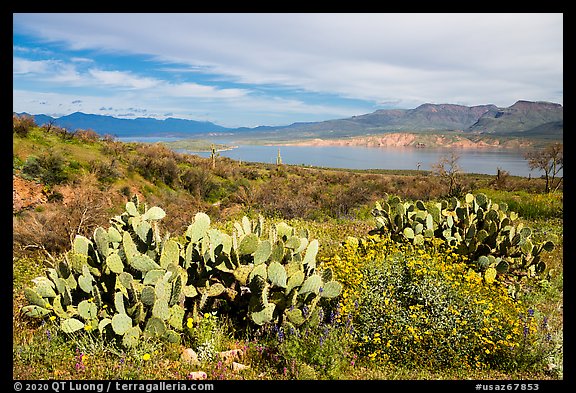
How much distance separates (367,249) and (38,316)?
5.13 meters

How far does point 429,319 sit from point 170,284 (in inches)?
124

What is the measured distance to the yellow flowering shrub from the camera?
4852 mm

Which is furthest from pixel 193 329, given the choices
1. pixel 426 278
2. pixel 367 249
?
pixel 367 249

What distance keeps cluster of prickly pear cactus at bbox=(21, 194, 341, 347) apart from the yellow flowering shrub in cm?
58

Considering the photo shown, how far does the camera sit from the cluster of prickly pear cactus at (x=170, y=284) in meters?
4.85

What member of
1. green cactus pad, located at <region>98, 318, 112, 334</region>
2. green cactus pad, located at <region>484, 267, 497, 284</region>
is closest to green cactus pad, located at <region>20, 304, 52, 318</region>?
green cactus pad, located at <region>98, 318, 112, 334</region>

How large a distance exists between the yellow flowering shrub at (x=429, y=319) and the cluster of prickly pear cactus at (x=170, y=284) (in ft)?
1.91

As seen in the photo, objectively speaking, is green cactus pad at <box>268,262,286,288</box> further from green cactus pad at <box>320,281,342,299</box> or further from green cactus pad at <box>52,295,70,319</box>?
green cactus pad at <box>52,295,70,319</box>

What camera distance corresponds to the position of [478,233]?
7.83 m

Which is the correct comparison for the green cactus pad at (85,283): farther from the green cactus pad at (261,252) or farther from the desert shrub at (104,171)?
the desert shrub at (104,171)

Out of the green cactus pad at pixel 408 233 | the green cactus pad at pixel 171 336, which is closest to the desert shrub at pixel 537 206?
the green cactus pad at pixel 408 233
